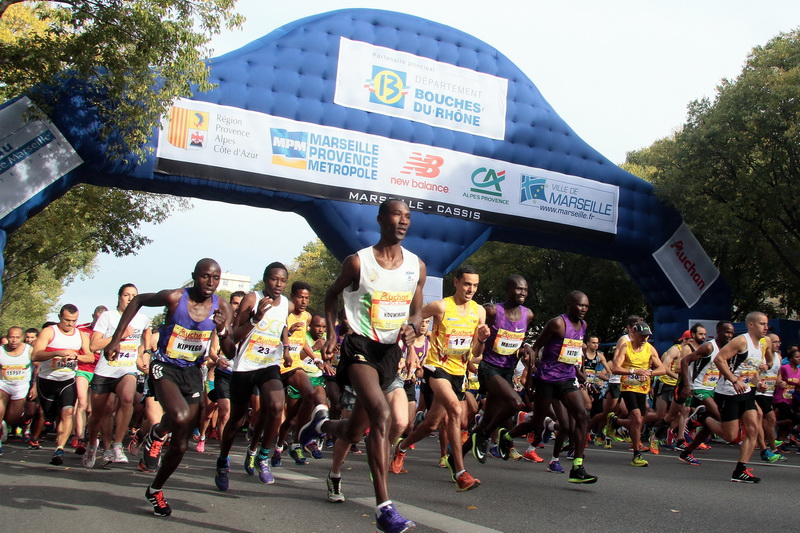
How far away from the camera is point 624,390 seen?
440 inches

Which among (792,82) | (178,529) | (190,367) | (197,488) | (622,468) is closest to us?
(178,529)

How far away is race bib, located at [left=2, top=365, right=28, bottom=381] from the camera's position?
10716 mm

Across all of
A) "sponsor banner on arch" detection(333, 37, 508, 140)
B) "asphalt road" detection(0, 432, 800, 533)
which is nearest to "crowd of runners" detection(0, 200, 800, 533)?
"asphalt road" detection(0, 432, 800, 533)

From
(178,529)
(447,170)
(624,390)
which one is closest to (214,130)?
(447,170)

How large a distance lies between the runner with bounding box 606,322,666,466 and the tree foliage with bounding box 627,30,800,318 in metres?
11.3

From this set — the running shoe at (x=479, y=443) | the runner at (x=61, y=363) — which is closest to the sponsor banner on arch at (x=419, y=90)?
the runner at (x=61, y=363)

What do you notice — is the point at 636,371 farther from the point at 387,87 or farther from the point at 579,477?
the point at 387,87

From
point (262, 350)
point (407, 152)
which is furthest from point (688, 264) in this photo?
point (262, 350)

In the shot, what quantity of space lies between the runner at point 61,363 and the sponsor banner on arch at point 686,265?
15368mm

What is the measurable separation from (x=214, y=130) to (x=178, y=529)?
1229 cm

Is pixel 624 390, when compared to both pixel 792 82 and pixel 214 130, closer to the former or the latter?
pixel 214 130

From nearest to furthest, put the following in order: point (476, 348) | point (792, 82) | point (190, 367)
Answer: point (190, 367) → point (476, 348) → point (792, 82)

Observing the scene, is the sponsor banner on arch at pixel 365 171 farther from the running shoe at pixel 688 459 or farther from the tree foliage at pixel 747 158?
the running shoe at pixel 688 459

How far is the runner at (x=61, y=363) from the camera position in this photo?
33.6 feet
